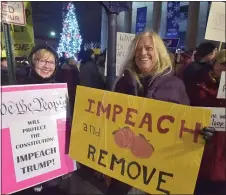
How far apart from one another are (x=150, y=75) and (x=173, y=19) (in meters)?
2.39

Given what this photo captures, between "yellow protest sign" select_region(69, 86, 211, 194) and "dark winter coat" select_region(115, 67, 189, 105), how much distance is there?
0.19 metres

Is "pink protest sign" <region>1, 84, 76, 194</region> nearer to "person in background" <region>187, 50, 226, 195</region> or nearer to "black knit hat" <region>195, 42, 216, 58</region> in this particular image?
"person in background" <region>187, 50, 226, 195</region>

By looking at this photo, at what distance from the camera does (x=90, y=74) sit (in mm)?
2477

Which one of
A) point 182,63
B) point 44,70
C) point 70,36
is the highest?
point 44,70

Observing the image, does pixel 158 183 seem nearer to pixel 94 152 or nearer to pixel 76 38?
pixel 94 152

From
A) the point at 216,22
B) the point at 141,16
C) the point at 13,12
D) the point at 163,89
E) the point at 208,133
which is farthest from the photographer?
the point at 141,16

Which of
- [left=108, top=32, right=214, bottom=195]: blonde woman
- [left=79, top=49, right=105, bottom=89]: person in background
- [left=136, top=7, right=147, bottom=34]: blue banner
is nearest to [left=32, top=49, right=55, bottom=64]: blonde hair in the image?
[left=108, top=32, right=214, bottom=195]: blonde woman

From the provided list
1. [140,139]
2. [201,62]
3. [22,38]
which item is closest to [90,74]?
[22,38]

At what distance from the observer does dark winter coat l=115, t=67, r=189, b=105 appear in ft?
4.17

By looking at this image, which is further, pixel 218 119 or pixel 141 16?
pixel 141 16

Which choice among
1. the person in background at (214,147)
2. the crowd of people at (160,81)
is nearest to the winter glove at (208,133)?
the crowd of people at (160,81)

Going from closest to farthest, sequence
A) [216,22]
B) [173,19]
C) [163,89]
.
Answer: [163,89] → [216,22] → [173,19]

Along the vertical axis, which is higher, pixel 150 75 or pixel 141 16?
pixel 141 16

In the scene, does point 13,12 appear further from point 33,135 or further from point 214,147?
point 214,147
